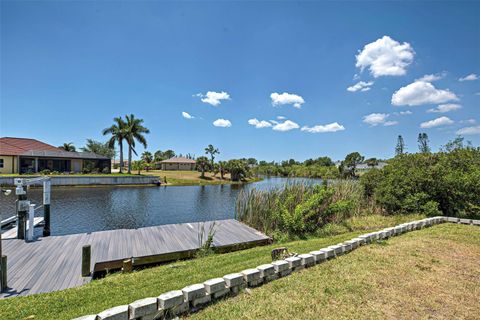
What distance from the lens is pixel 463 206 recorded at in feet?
29.8

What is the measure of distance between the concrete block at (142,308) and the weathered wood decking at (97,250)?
2656 mm

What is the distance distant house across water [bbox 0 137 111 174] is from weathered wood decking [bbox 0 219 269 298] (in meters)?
24.8

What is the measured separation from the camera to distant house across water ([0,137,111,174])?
80.0 ft

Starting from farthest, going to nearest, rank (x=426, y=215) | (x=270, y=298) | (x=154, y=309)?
(x=426, y=215), (x=270, y=298), (x=154, y=309)

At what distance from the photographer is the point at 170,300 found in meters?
2.56

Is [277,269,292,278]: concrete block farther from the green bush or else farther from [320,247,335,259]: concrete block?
the green bush

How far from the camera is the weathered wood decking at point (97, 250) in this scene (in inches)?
168

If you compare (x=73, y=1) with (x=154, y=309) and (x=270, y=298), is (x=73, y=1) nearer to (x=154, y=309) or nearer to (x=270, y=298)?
(x=154, y=309)

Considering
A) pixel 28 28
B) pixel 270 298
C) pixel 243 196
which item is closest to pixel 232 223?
pixel 243 196

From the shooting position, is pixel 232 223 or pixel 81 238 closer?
pixel 81 238

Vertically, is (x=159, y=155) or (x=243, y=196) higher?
(x=159, y=155)

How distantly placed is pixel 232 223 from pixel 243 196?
1.50m

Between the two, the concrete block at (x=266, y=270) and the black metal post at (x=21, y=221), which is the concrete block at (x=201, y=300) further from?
the black metal post at (x=21, y=221)

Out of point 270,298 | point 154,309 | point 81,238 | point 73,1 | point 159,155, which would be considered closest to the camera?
point 154,309
